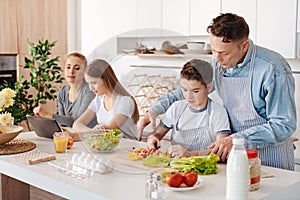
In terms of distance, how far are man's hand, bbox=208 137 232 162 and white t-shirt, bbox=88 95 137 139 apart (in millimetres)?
403

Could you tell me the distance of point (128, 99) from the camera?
2.05 metres

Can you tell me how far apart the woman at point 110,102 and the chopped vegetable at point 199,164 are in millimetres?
384

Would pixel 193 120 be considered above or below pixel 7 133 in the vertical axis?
above

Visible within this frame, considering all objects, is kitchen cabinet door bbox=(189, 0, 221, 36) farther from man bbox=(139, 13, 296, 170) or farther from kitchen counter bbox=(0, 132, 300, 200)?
kitchen counter bbox=(0, 132, 300, 200)

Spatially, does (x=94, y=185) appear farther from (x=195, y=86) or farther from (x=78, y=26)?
(x=78, y=26)

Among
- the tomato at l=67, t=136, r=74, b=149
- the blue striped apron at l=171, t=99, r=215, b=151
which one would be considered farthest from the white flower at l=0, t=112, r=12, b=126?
the blue striped apron at l=171, t=99, r=215, b=151

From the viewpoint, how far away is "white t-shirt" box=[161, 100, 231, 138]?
1.95m

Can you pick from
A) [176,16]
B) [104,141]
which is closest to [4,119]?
[104,141]

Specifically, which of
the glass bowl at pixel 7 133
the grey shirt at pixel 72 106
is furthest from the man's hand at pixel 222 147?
the glass bowl at pixel 7 133

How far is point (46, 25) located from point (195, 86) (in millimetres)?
3808

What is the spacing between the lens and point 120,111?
2094 millimetres

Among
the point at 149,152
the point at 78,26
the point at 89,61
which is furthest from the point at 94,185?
the point at 78,26

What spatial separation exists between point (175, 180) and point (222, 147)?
1.32 ft

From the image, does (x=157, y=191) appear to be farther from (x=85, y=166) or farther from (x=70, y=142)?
(x=70, y=142)
